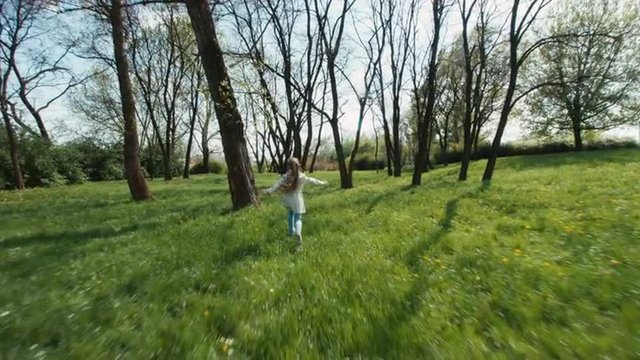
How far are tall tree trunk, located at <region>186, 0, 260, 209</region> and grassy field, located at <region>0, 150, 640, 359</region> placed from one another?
3.78 meters

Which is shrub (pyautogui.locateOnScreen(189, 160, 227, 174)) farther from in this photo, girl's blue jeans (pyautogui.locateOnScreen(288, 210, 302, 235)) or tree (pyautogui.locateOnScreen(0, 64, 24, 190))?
girl's blue jeans (pyautogui.locateOnScreen(288, 210, 302, 235))

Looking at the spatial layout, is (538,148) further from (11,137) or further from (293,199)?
(11,137)

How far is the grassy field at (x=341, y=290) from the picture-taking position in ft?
11.5

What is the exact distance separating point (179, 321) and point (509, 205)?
33.0ft

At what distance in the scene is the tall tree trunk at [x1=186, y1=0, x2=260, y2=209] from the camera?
506 inches

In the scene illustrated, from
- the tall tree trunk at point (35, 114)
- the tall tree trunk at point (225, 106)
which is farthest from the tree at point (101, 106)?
the tall tree trunk at point (225, 106)

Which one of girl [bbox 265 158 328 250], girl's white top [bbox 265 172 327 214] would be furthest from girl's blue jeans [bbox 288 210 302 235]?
girl's white top [bbox 265 172 327 214]

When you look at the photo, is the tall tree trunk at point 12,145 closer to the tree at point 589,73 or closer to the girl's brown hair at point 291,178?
the girl's brown hair at point 291,178

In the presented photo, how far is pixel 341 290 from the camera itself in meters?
4.93

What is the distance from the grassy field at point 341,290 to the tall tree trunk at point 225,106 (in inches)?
149

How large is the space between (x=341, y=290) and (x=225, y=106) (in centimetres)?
981

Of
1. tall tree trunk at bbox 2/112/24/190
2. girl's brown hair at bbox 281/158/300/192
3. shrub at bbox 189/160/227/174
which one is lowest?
shrub at bbox 189/160/227/174

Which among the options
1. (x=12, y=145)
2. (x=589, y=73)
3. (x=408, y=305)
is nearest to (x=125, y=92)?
(x=408, y=305)

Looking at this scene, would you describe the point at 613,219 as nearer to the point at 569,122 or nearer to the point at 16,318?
the point at 16,318
